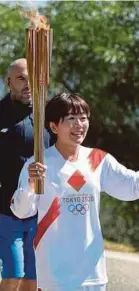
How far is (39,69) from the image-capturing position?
10.0ft

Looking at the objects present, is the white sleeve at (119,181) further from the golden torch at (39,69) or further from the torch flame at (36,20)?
the torch flame at (36,20)

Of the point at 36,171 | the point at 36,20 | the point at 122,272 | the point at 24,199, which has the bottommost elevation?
the point at 122,272

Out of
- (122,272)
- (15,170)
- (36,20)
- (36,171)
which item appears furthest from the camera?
(122,272)

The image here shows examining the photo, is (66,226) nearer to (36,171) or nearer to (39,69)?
(36,171)

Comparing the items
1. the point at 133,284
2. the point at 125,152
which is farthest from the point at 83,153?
the point at 125,152

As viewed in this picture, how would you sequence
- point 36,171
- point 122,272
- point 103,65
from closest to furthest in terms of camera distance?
point 36,171, point 122,272, point 103,65

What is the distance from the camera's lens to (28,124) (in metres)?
4.01

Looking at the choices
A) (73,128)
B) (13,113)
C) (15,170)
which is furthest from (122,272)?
(73,128)

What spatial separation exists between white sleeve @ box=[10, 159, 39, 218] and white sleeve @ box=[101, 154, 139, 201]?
0.97 ft

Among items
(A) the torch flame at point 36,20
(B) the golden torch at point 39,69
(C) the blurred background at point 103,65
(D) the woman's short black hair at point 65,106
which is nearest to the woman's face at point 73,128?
(D) the woman's short black hair at point 65,106

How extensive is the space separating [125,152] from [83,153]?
18.5 ft

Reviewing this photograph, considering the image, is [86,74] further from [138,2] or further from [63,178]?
[63,178]

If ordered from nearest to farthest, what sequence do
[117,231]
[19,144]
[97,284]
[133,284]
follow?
1. [97,284]
2. [19,144]
3. [133,284]
4. [117,231]

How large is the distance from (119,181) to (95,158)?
132 millimetres
